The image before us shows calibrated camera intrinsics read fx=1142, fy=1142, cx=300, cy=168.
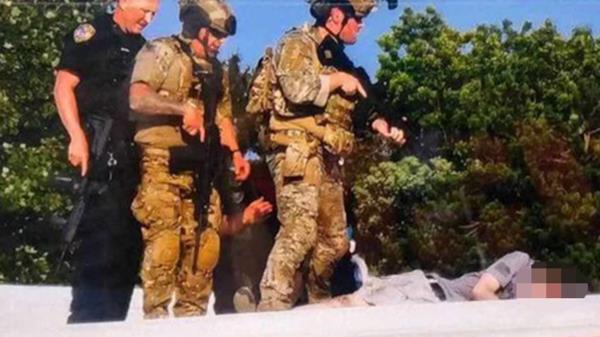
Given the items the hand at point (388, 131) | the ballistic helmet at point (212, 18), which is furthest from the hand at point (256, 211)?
the ballistic helmet at point (212, 18)

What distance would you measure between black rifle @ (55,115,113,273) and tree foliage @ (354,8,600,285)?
105cm

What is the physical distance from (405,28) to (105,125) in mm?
1292

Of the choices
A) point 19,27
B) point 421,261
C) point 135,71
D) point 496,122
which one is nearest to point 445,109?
point 496,122

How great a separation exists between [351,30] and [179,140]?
2.76 feet

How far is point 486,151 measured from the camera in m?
4.86

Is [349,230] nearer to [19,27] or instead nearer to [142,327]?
[142,327]

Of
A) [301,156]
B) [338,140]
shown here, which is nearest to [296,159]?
[301,156]

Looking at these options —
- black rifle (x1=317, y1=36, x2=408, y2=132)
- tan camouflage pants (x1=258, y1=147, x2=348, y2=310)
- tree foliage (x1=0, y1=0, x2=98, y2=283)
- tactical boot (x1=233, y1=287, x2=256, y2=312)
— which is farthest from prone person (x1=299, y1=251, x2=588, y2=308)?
tree foliage (x1=0, y1=0, x2=98, y2=283)

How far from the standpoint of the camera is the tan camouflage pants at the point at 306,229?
4559 millimetres

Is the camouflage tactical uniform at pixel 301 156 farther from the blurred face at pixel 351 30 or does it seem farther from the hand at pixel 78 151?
the hand at pixel 78 151

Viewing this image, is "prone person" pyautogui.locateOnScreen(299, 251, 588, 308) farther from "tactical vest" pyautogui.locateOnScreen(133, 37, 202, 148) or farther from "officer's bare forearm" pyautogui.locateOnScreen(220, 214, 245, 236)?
"tactical vest" pyautogui.locateOnScreen(133, 37, 202, 148)

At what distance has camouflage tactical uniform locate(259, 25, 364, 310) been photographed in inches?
179

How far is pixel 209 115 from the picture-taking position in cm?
445

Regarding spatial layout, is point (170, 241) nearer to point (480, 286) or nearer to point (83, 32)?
point (83, 32)
